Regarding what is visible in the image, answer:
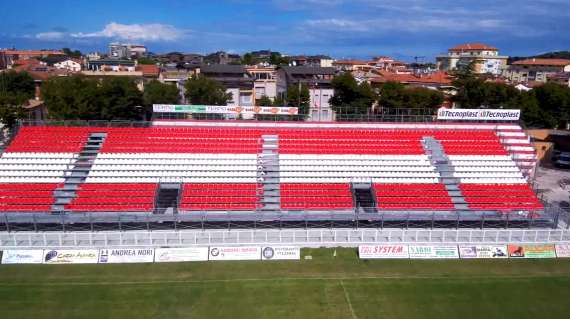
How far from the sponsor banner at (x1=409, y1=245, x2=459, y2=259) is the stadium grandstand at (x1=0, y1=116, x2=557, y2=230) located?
284 centimetres

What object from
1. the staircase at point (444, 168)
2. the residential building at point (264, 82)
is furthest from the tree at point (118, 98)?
the staircase at point (444, 168)

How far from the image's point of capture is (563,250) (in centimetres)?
2252

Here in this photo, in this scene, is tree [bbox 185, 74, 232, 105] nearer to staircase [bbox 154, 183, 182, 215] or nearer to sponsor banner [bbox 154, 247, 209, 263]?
staircase [bbox 154, 183, 182, 215]

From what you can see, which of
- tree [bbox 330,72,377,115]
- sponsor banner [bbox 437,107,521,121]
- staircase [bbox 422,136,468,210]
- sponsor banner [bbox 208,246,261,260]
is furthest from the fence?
tree [bbox 330,72,377,115]

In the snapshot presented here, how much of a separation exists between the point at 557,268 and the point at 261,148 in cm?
2050

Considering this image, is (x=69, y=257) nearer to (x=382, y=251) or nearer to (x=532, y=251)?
(x=382, y=251)

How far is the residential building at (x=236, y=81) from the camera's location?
58.0 metres

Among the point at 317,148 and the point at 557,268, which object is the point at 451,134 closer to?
the point at 317,148

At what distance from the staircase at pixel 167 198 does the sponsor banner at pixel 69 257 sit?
205 inches

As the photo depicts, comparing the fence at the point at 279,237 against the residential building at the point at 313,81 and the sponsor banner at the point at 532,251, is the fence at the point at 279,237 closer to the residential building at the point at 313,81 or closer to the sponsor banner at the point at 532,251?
the sponsor banner at the point at 532,251

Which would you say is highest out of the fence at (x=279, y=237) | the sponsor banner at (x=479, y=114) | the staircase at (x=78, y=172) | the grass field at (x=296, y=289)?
the sponsor banner at (x=479, y=114)

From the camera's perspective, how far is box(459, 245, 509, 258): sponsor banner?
72.1 ft

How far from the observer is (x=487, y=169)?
3036cm

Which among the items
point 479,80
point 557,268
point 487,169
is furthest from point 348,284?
point 479,80
